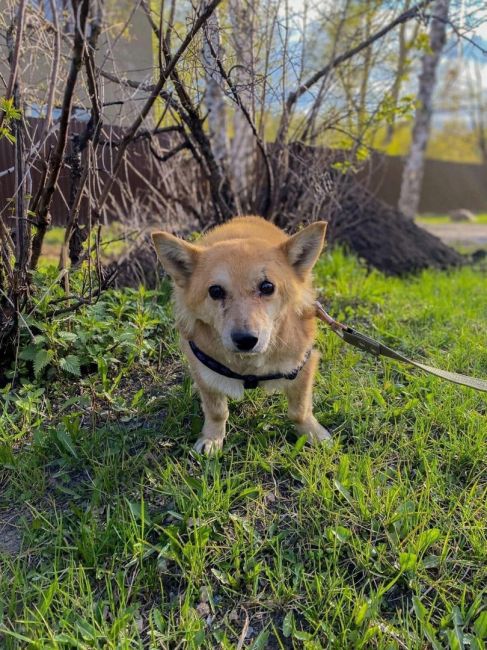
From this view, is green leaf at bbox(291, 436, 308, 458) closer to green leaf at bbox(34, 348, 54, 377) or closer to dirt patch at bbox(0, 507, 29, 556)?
dirt patch at bbox(0, 507, 29, 556)

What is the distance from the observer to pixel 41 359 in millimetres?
2514

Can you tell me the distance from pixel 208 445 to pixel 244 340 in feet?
2.32

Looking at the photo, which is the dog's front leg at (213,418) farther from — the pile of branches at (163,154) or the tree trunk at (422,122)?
the tree trunk at (422,122)

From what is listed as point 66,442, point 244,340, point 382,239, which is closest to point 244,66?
point 244,340

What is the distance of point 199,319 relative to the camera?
221 centimetres

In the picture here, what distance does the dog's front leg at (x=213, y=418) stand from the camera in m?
2.28

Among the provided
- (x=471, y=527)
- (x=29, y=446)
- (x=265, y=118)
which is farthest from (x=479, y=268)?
(x=29, y=446)

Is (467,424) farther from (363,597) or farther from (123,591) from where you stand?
(123,591)

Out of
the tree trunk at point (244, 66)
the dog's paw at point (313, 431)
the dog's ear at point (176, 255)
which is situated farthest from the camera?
the tree trunk at point (244, 66)

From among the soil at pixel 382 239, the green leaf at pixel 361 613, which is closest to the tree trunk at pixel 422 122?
the soil at pixel 382 239

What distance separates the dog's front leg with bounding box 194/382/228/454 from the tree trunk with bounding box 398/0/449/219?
604cm

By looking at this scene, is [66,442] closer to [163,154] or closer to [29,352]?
[29,352]

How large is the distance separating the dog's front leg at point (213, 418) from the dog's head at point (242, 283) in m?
0.33

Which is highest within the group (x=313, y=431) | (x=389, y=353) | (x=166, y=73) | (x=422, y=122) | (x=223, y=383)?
(x=422, y=122)
